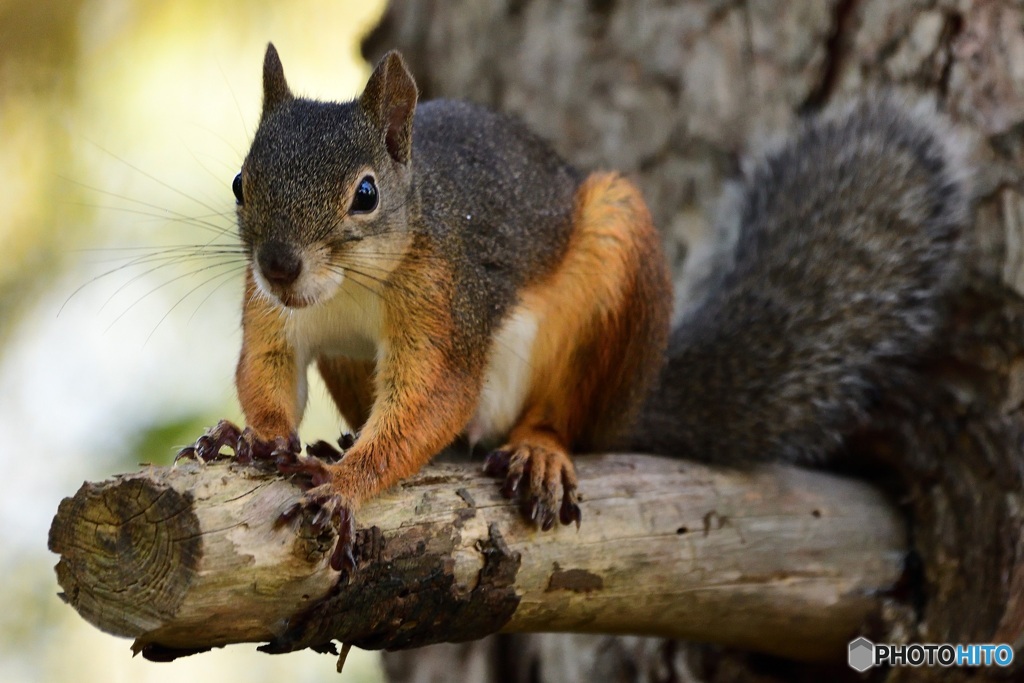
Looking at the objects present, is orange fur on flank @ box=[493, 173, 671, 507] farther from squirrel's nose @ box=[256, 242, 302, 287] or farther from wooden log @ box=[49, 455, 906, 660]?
squirrel's nose @ box=[256, 242, 302, 287]

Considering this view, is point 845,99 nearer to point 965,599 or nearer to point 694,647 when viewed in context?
point 965,599

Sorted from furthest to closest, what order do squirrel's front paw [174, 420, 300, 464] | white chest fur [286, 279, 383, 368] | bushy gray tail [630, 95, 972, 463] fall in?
bushy gray tail [630, 95, 972, 463], white chest fur [286, 279, 383, 368], squirrel's front paw [174, 420, 300, 464]

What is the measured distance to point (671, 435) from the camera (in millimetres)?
2055

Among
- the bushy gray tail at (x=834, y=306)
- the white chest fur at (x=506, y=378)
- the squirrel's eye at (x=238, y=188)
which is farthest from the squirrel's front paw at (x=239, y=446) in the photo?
the bushy gray tail at (x=834, y=306)

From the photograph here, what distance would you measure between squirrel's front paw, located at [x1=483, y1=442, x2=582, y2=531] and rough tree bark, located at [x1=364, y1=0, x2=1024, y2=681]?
69 centimetres

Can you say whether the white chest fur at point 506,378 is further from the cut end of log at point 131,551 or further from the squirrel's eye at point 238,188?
the cut end of log at point 131,551

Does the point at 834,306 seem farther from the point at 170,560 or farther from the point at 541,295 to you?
the point at 170,560

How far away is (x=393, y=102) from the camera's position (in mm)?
1632

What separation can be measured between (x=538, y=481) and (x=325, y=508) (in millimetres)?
420

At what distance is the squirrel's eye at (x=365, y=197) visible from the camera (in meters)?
1.51

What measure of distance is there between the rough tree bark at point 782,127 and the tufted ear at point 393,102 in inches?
37.6

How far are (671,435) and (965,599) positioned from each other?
0.62 meters

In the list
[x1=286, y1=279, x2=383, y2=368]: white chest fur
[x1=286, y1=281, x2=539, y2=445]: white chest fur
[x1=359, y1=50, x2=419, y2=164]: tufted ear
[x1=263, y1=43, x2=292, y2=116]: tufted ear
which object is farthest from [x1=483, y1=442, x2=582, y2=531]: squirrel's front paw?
[x1=263, y1=43, x2=292, y2=116]: tufted ear

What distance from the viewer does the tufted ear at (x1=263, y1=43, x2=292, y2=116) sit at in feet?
5.52
